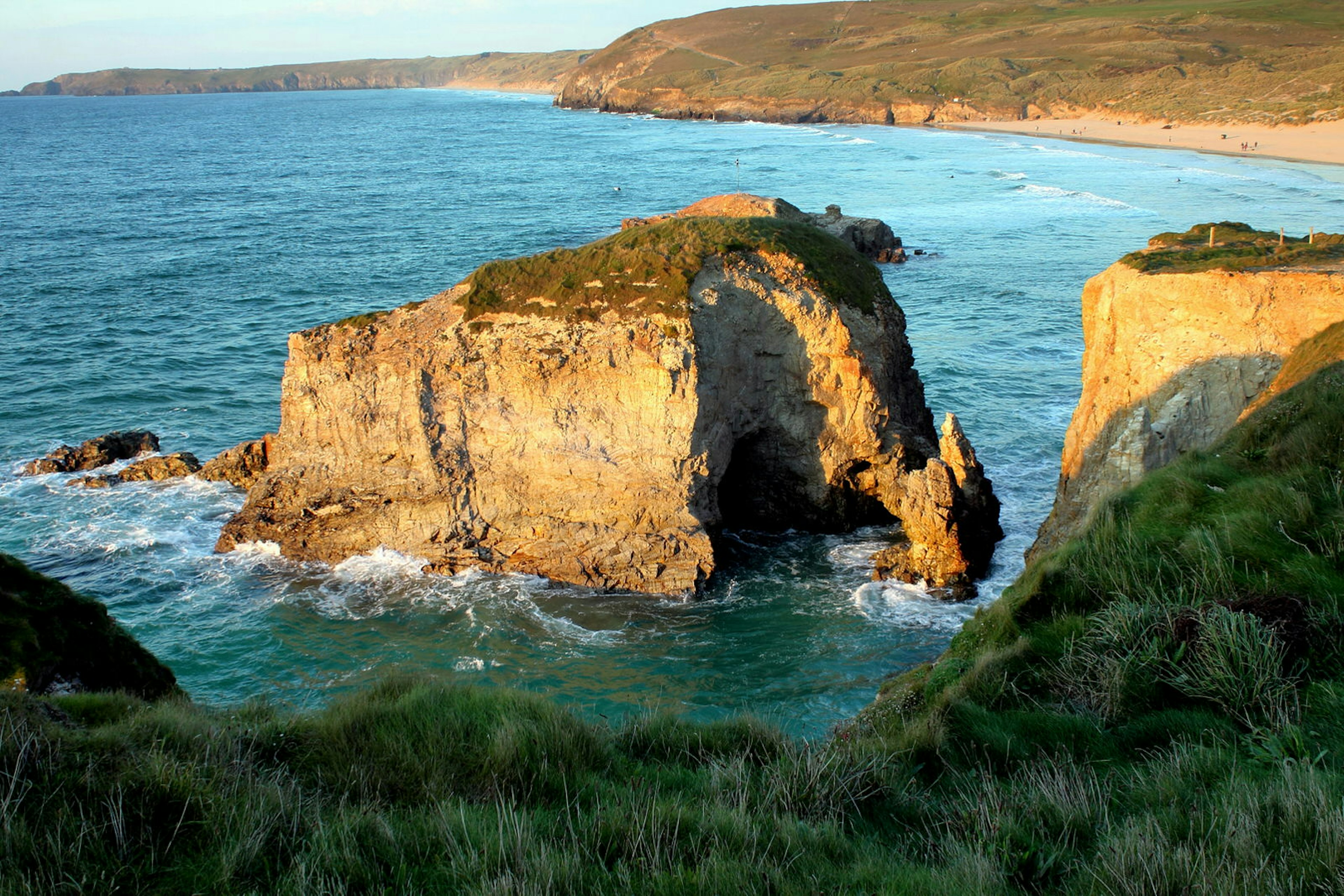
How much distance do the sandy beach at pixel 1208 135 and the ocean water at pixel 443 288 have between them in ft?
13.9

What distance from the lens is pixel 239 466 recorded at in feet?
87.5

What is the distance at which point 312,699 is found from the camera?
16781mm

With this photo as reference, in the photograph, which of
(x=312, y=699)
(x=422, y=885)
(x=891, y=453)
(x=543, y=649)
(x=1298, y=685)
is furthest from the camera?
(x=891, y=453)

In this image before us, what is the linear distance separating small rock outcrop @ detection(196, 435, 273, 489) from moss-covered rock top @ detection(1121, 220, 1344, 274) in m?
23.0

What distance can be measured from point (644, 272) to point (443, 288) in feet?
88.0

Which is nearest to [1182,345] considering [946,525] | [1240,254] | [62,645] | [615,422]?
[1240,254]

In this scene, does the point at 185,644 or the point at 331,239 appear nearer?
the point at 185,644

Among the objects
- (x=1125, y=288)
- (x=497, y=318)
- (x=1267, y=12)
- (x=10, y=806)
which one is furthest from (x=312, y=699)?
(x=1267, y=12)

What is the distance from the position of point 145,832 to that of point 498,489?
1551 centimetres

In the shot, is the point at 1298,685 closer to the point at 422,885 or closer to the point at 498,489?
the point at 422,885

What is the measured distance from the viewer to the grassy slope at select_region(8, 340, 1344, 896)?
5684 millimetres

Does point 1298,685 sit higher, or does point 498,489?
point 1298,685

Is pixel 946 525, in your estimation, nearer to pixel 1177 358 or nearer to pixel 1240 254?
pixel 1177 358

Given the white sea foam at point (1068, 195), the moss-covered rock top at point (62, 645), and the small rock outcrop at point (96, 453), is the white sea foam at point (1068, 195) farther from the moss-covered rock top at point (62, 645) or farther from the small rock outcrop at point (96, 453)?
the moss-covered rock top at point (62, 645)
